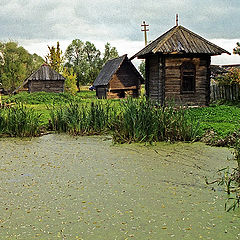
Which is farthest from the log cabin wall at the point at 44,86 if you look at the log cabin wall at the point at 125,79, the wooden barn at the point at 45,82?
the log cabin wall at the point at 125,79

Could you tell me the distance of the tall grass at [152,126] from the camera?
7188 millimetres

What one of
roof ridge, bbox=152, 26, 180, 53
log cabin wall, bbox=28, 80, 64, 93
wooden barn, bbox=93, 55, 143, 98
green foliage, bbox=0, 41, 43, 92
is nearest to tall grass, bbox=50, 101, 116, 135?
roof ridge, bbox=152, 26, 180, 53

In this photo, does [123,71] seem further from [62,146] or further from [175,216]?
[175,216]

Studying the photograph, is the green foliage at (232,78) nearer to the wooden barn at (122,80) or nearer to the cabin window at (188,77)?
the cabin window at (188,77)

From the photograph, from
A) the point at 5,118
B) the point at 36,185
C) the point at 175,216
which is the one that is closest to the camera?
the point at 175,216

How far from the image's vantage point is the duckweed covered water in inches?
120

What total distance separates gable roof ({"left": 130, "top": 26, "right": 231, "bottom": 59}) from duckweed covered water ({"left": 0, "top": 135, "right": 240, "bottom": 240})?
7.12 m

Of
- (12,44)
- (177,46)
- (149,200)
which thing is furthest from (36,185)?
(12,44)

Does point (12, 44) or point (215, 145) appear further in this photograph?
point (12, 44)

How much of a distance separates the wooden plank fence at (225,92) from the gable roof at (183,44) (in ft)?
8.12

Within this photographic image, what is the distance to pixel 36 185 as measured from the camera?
14.4ft

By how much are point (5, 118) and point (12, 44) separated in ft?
125

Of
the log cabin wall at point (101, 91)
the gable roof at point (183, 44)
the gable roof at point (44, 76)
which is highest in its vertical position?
the gable roof at point (183, 44)

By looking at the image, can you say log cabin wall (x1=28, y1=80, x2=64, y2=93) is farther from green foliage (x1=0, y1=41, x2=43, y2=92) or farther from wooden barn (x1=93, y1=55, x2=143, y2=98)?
green foliage (x1=0, y1=41, x2=43, y2=92)
